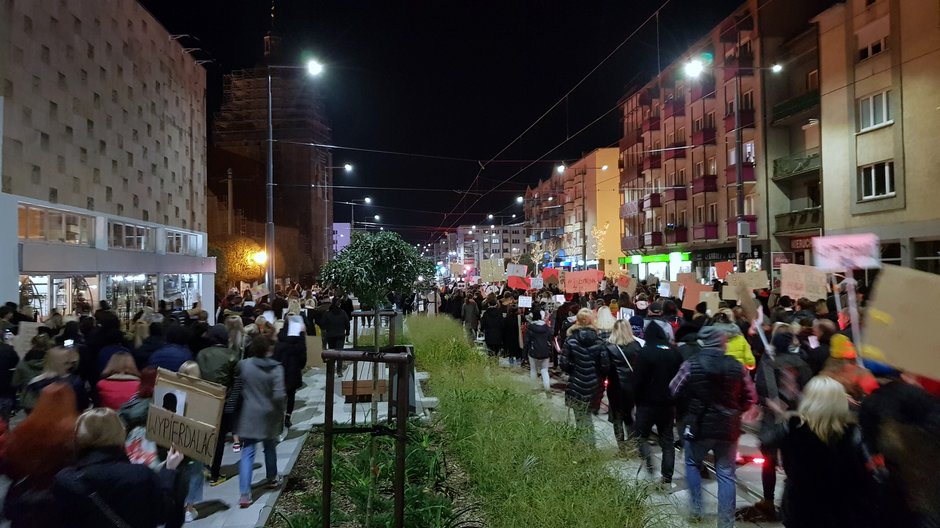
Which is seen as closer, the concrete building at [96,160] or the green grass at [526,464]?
the green grass at [526,464]

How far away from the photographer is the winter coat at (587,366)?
796 cm

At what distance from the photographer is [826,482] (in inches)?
143

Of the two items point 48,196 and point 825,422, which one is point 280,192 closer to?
point 48,196

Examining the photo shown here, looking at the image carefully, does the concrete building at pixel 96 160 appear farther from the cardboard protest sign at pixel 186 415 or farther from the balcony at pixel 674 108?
the balcony at pixel 674 108

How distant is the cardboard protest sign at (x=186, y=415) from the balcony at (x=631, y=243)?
47.7m

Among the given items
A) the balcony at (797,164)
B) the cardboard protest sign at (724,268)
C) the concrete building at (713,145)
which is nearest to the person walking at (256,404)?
the cardboard protest sign at (724,268)

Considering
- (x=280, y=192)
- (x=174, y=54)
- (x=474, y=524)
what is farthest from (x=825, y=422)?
(x=280, y=192)

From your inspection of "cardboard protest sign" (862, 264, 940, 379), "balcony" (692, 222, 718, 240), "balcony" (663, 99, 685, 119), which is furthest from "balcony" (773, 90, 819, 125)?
"cardboard protest sign" (862, 264, 940, 379)

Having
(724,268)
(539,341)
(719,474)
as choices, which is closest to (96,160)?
(539,341)

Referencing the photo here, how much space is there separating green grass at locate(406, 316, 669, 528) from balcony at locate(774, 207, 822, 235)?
76.9ft

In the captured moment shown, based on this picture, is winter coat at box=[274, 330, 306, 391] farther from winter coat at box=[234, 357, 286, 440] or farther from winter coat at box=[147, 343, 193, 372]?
winter coat at box=[234, 357, 286, 440]

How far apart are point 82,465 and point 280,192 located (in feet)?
214

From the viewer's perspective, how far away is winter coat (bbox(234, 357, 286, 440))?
22.1 ft

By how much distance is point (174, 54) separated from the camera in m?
31.7
